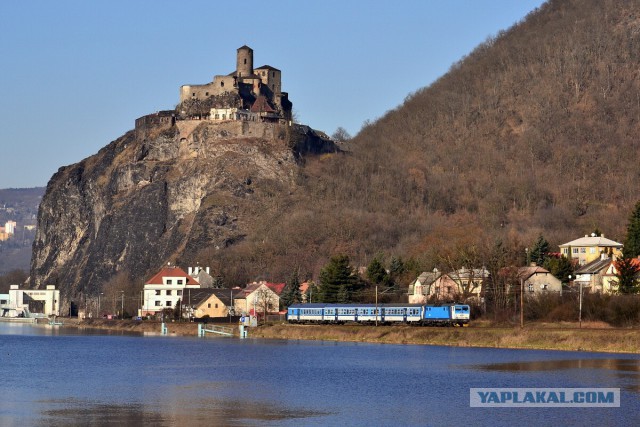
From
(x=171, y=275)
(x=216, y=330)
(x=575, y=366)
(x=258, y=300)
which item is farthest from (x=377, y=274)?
(x=575, y=366)

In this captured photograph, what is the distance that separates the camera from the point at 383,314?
9262 centimetres

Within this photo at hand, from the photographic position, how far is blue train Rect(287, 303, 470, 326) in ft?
286

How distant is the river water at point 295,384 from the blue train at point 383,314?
7.27 metres

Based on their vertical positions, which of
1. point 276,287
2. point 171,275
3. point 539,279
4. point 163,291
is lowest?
point 163,291

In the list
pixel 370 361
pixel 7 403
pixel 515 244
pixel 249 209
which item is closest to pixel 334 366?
pixel 370 361

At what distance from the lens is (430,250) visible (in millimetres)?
129000

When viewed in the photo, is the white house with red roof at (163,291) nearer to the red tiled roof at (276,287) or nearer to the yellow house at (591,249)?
the red tiled roof at (276,287)

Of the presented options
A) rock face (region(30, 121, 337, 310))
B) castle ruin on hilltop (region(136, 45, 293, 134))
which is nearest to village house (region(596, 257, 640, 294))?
rock face (region(30, 121, 337, 310))

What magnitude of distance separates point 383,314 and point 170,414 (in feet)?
165

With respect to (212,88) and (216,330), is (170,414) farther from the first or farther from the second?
(212,88)

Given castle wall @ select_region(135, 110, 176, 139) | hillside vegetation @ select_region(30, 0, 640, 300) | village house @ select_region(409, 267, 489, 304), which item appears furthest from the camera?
castle wall @ select_region(135, 110, 176, 139)

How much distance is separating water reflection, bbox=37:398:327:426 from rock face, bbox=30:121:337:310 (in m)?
119

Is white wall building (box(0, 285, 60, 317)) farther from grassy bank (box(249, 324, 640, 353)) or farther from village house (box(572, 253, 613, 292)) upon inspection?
village house (box(572, 253, 613, 292))

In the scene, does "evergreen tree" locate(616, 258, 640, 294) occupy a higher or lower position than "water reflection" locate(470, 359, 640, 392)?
higher
